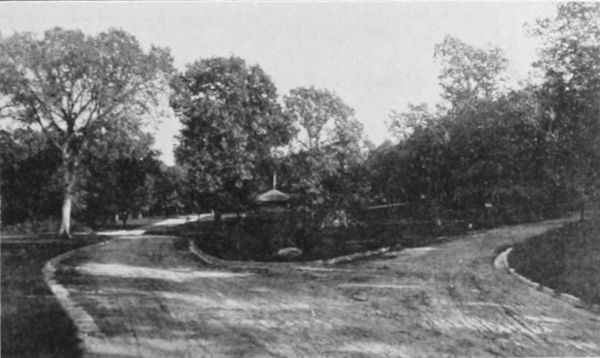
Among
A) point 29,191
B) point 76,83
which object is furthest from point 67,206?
point 29,191

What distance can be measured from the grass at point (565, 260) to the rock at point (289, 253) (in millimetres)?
7335

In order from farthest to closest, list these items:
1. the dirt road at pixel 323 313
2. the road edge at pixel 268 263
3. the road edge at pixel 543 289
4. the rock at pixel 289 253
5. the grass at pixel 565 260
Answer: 1. the rock at pixel 289 253
2. the road edge at pixel 268 263
3. the grass at pixel 565 260
4. the road edge at pixel 543 289
5. the dirt road at pixel 323 313

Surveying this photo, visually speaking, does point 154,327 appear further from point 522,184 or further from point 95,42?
point 522,184

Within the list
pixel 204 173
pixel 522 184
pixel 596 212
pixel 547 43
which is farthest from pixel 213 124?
pixel 522 184

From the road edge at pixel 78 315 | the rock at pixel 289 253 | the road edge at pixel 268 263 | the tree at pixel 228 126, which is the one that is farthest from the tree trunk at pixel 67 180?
the rock at pixel 289 253

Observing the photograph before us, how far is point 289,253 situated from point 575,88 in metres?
11.8

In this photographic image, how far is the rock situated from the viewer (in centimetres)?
1923

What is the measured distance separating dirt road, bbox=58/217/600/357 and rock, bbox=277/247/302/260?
279 cm

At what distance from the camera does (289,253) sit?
19719 millimetres

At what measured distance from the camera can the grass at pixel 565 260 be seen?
38.4ft

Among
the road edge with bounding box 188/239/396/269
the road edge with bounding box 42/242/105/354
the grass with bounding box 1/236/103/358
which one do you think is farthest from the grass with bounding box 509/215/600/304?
the grass with bounding box 1/236/103/358

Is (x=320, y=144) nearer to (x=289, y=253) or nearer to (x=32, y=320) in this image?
(x=289, y=253)

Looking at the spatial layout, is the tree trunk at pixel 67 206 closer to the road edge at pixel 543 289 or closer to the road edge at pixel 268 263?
the road edge at pixel 268 263

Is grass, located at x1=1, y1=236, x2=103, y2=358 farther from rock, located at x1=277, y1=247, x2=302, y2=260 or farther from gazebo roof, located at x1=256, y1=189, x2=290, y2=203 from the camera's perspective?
rock, located at x1=277, y1=247, x2=302, y2=260
